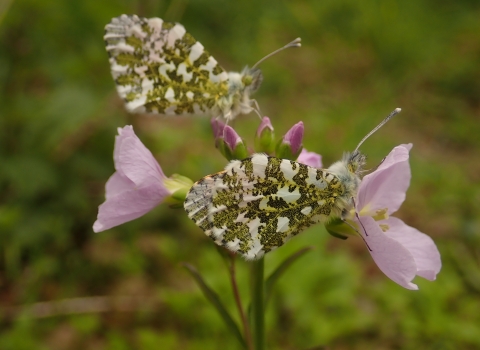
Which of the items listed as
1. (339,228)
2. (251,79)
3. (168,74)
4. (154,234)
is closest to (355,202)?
(339,228)

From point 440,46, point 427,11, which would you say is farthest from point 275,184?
point 427,11

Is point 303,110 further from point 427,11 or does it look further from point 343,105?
point 427,11

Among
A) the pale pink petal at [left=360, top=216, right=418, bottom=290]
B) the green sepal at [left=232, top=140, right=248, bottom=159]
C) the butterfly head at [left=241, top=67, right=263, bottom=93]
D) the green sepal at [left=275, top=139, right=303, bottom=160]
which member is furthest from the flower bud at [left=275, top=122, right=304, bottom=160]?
the butterfly head at [left=241, top=67, right=263, bottom=93]

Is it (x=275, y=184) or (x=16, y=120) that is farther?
(x=16, y=120)

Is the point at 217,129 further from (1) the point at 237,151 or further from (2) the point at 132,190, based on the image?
(2) the point at 132,190

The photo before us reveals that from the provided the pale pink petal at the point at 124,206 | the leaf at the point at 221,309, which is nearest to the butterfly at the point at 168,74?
the pale pink petal at the point at 124,206

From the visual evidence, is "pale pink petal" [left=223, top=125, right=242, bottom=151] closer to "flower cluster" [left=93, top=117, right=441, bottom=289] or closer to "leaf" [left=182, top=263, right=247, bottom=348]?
"flower cluster" [left=93, top=117, right=441, bottom=289]
